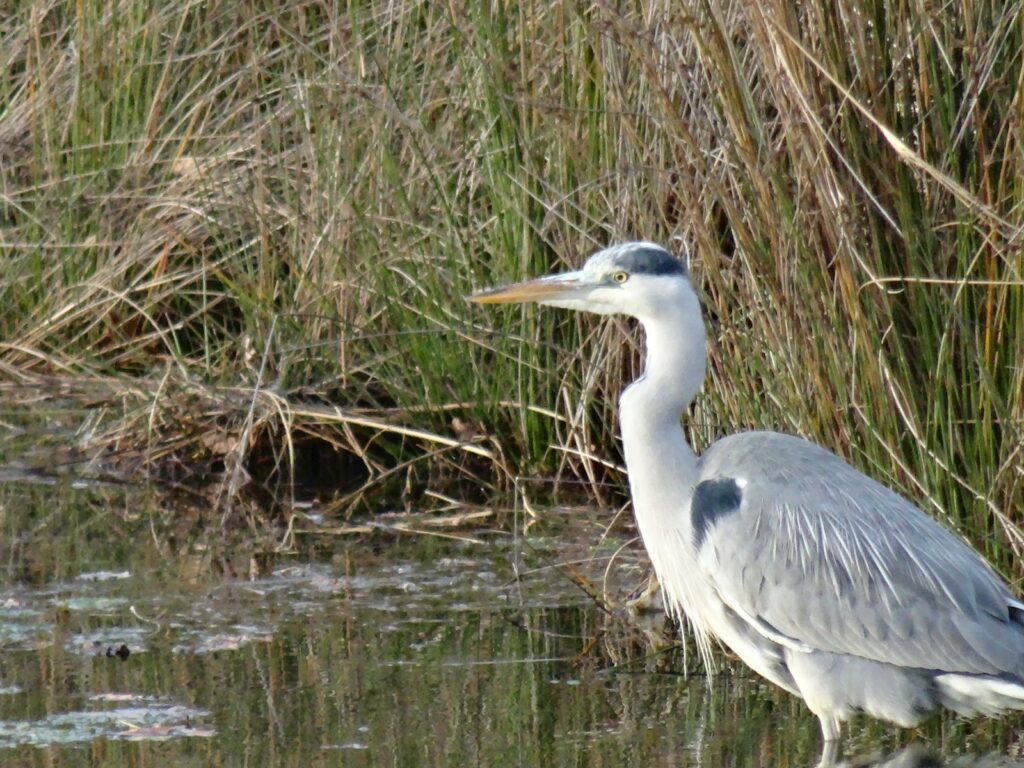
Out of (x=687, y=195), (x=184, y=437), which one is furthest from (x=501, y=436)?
(x=687, y=195)

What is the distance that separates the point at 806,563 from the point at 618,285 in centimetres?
84

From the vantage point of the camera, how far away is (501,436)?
5988 mm

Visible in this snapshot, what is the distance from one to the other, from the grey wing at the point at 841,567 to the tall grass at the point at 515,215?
331 mm

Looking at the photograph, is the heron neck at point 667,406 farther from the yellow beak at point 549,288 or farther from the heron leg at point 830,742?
the heron leg at point 830,742

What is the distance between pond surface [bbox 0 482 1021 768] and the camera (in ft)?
12.8

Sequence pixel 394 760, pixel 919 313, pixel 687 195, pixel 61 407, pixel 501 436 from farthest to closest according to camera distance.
A: pixel 61 407 → pixel 501 436 → pixel 687 195 → pixel 919 313 → pixel 394 760

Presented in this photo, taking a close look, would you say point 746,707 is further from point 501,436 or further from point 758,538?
point 501,436

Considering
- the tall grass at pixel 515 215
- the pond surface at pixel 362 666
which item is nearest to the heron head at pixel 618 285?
the tall grass at pixel 515 215

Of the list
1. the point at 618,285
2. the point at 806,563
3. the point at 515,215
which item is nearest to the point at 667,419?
the point at 618,285

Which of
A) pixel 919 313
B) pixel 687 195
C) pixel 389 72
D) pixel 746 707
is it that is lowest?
pixel 746 707

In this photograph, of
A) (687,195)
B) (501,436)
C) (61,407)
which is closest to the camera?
(687,195)

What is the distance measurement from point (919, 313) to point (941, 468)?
0.41 meters

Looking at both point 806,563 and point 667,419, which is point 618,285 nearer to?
point 667,419

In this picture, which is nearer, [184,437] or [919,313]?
[919,313]
